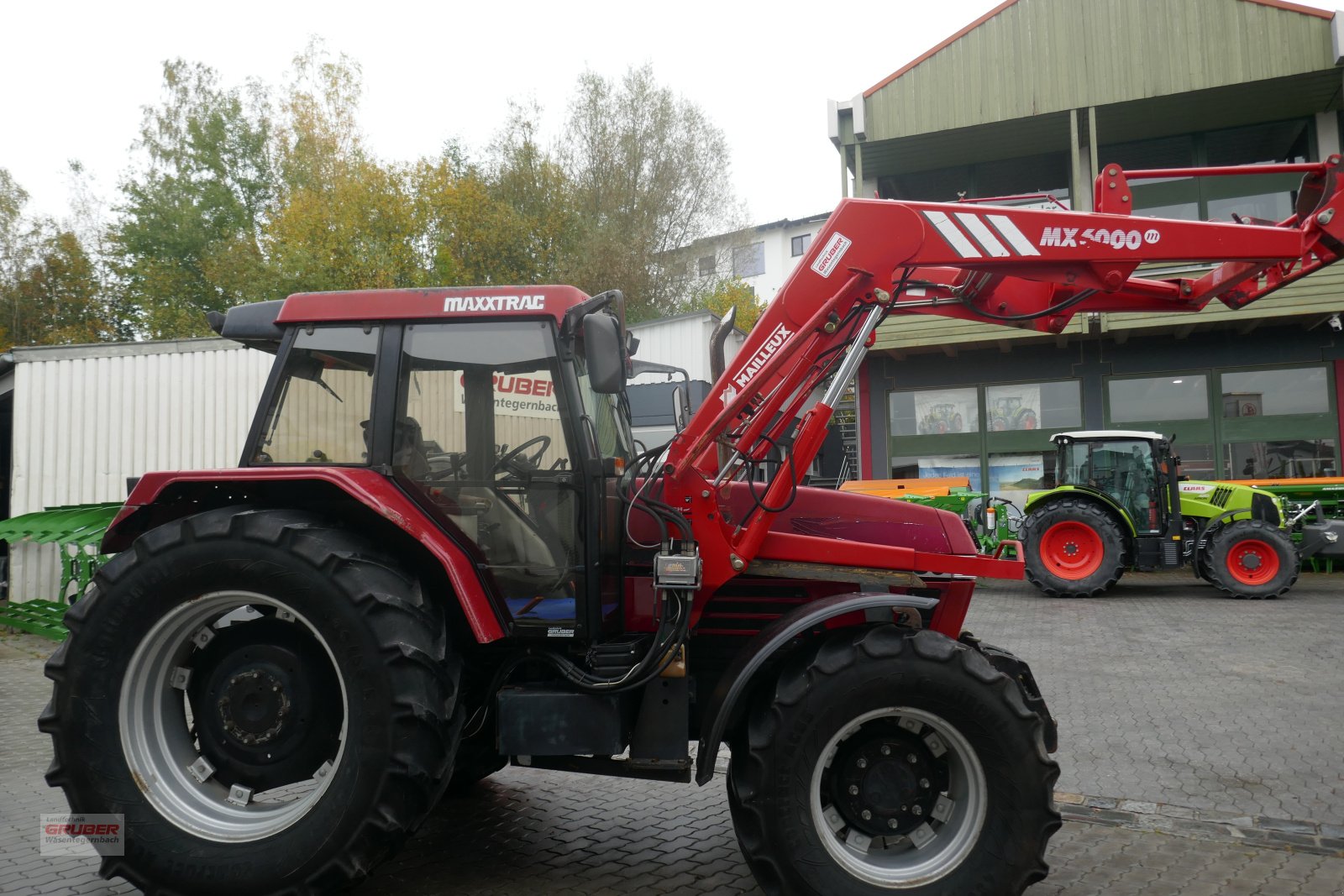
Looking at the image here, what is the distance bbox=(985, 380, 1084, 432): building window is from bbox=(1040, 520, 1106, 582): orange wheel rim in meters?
5.04

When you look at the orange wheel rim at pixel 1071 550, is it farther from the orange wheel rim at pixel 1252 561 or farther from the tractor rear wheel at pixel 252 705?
the tractor rear wheel at pixel 252 705

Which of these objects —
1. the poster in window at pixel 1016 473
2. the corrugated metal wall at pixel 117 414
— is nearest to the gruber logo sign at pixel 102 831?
the corrugated metal wall at pixel 117 414

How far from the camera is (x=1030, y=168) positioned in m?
18.0

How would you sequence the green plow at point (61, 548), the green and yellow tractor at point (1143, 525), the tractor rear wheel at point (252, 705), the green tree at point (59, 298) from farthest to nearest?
1. the green tree at point (59, 298)
2. the green and yellow tractor at point (1143, 525)
3. the green plow at point (61, 548)
4. the tractor rear wheel at point (252, 705)

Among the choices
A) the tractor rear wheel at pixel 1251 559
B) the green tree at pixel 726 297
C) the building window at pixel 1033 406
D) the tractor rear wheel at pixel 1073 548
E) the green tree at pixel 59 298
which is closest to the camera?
the tractor rear wheel at pixel 1251 559

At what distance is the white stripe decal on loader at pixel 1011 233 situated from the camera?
3.56 metres

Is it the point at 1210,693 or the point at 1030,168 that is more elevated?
the point at 1030,168

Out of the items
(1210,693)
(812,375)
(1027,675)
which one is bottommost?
(1210,693)

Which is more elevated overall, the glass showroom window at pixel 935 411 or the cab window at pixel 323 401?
the glass showroom window at pixel 935 411

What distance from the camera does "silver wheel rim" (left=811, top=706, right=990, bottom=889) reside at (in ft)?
10.0

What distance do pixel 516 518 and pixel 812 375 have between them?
1.25 meters

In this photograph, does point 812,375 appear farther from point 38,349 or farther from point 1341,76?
point 1341,76

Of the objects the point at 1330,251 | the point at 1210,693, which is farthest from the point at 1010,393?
the point at 1330,251

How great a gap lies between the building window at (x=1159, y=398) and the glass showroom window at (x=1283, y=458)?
2.74 feet
